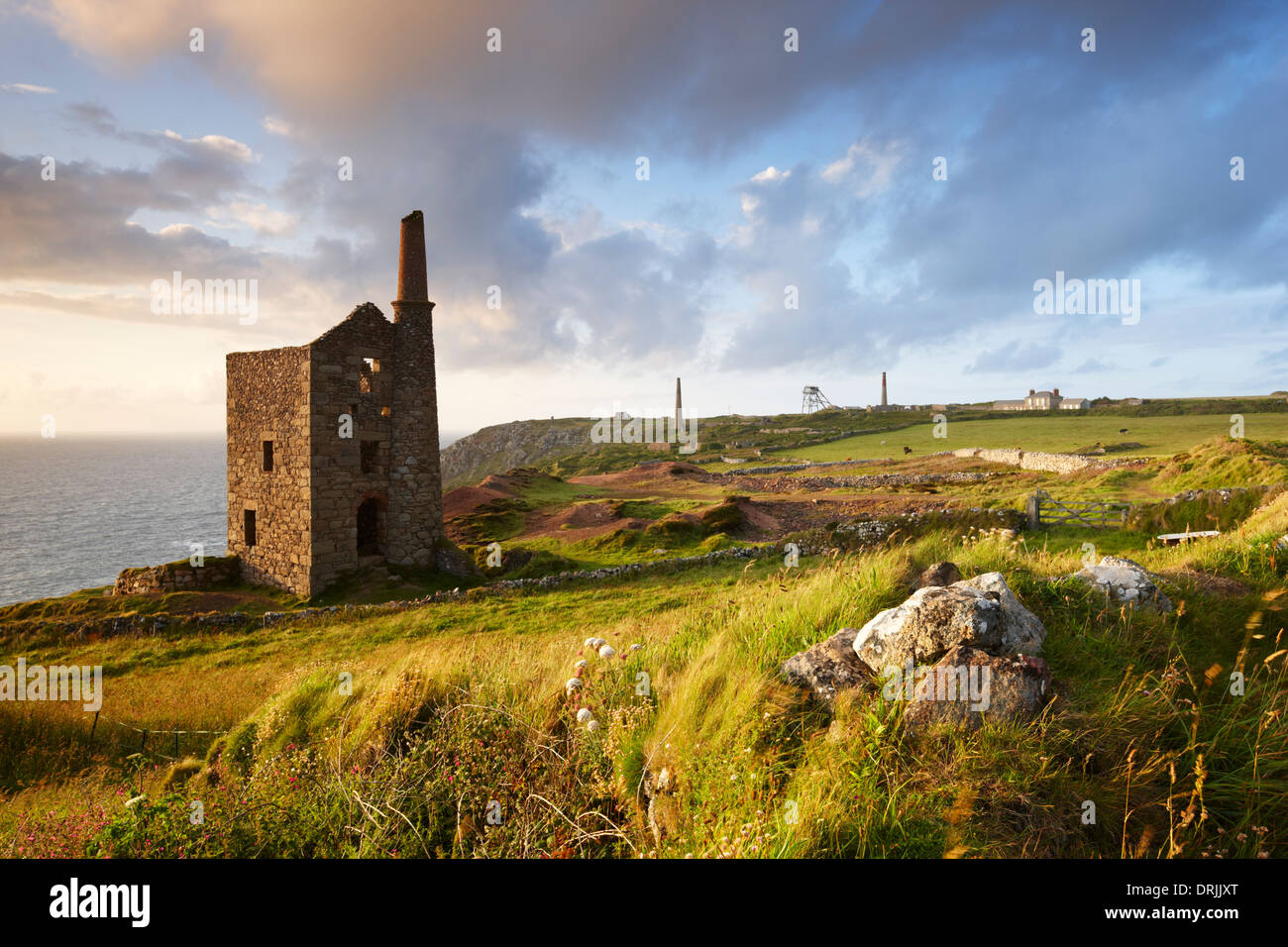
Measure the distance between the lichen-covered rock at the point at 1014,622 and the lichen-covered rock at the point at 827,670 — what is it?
1190 mm

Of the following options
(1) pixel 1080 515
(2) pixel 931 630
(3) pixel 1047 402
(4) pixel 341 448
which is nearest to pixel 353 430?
(4) pixel 341 448

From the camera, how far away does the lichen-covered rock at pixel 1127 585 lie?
576 centimetres

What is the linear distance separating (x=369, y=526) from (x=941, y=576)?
20325mm

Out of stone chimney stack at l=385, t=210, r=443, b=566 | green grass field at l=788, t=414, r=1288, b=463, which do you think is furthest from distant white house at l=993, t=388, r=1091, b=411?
stone chimney stack at l=385, t=210, r=443, b=566

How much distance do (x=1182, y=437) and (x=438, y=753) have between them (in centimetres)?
7516

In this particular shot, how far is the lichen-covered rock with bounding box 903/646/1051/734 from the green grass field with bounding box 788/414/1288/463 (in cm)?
5890

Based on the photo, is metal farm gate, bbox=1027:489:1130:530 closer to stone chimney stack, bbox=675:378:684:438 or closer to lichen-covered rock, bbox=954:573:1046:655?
lichen-covered rock, bbox=954:573:1046:655

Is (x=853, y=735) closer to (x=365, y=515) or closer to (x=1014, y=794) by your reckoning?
(x=1014, y=794)

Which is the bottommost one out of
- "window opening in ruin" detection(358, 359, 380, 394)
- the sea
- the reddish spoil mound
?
the sea

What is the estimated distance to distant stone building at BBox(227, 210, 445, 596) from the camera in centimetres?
1925

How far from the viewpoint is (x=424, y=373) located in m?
21.8

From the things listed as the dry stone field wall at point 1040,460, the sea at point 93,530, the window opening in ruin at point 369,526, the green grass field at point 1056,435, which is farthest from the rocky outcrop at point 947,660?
the green grass field at point 1056,435

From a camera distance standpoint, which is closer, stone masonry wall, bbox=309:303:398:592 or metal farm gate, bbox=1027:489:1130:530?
stone masonry wall, bbox=309:303:398:592
